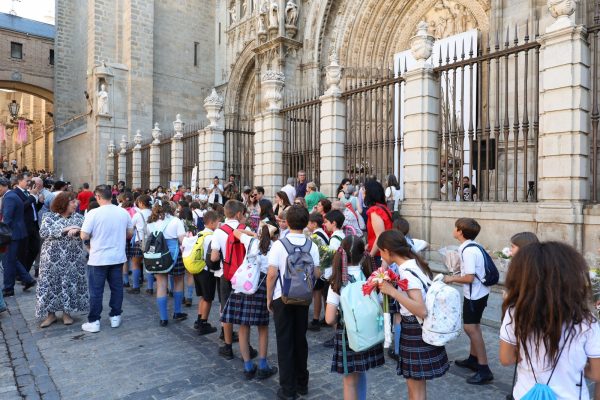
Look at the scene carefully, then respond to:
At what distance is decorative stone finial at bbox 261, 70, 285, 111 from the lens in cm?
1262

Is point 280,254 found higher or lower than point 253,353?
higher

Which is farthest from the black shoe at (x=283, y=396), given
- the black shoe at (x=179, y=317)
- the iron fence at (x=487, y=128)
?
the iron fence at (x=487, y=128)

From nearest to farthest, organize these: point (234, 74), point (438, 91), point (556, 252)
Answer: point (556, 252), point (438, 91), point (234, 74)

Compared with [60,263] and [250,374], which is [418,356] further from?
[60,263]

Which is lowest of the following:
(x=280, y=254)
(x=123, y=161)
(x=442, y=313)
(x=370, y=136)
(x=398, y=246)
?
(x=442, y=313)

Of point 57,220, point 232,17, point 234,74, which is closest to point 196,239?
point 57,220

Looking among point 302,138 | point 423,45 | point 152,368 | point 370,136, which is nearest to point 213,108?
point 302,138

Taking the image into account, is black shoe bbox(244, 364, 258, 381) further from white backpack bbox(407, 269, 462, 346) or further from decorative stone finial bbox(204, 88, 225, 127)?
decorative stone finial bbox(204, 88, 225, 127)

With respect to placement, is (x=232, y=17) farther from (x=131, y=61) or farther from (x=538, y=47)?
(x=538, y=47)

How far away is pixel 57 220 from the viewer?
19.7 ft

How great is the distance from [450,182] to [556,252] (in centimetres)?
791

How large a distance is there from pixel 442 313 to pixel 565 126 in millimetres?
5268

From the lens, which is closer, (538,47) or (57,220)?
(57,220)

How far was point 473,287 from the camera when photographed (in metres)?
4.12
